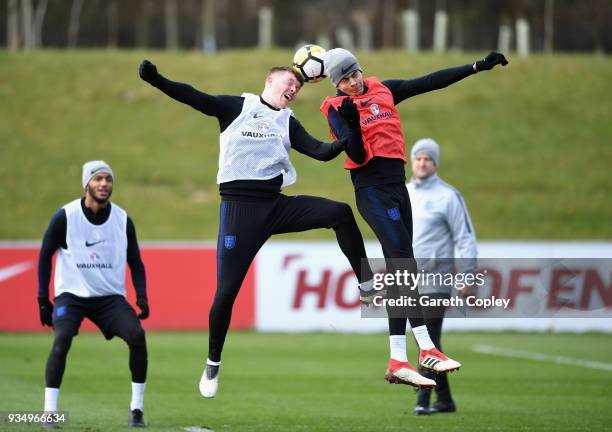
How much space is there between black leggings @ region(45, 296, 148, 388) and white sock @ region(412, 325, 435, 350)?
2.76 m

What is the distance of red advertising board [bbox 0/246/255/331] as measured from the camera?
2117cm

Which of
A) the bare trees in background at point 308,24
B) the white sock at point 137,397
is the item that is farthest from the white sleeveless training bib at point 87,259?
the bare trees in background at point 308,24

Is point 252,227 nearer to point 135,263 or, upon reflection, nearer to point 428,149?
point 135,263

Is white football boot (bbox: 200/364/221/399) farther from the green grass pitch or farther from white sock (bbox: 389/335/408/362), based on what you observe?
white sock (bbox: 389/335/408/362)

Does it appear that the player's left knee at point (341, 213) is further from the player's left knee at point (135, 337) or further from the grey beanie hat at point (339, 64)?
the player's left knee at point (135, 337)

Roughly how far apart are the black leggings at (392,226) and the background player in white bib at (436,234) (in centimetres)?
241

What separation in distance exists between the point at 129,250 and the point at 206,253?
10572mm

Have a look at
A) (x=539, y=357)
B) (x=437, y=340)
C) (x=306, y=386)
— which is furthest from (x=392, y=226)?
(x=539, y=357)

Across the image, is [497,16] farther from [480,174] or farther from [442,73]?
[442,73]

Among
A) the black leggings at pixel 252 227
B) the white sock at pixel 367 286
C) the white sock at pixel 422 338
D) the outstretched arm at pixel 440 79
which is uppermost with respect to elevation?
the outstretched arm at pixel 440 79

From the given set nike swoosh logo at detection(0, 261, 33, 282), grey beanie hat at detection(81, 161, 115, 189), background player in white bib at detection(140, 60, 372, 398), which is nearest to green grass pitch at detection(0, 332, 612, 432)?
nike swoosh logo at detection(0, 261, 33, 282)

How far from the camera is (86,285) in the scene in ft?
34.7

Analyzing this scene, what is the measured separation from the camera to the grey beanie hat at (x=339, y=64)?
908 centimetres

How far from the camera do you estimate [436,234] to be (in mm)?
11945
